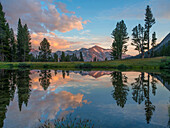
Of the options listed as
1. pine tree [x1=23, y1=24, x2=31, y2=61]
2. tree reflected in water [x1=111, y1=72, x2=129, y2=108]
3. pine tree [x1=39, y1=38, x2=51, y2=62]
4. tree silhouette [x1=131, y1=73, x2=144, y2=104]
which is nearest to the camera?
tree reflected in water [x1=111, y1=72, x2=129, y2=108]

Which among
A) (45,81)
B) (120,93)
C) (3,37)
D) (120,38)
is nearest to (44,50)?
(3,37)

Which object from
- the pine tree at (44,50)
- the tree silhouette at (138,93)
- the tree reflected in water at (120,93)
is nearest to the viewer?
the tree reflected in water at (120,93)

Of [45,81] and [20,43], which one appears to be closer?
[45,81]

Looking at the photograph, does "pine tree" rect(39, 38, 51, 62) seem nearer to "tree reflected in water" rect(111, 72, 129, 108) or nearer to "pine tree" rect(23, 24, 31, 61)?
"pine tree" rect(23, 24, 31, 61)

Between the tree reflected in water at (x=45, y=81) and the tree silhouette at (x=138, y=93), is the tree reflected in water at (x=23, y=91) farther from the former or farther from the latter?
the tree silhouette at (x=138, y=93)

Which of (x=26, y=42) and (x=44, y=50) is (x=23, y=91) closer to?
(x=26, y=42)

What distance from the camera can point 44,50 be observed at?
90375 mm

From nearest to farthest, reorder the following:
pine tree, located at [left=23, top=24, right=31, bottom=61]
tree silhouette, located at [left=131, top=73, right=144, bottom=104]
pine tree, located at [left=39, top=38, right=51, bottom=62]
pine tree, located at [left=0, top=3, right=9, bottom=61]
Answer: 1. tree silhouette, located at [left=131, top=73, right=144, bottom=104]
2. pine tree, located at [left=0, top=3, right=9, bottom=61]
3. pine tree, located at [left=23, top=24, right=31, bottom=61]
4. pine tree, located at [left=39, top=38, right=51, bottom=62]

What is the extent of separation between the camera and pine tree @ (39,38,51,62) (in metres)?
89.6

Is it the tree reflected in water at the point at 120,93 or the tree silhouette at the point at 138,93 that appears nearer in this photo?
the tree reflected in water at the point at 120,93

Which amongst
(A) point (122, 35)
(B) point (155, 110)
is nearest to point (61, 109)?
(B) point (155, 110)

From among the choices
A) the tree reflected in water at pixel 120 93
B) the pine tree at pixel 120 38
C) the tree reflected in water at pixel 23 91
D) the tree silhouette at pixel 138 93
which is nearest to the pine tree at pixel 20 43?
the pine tree at pixel 120 38

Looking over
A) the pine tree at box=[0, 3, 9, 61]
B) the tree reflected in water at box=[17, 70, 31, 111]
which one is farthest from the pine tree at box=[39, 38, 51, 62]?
the tree reflected in water at box=[17, 70, 31, 111]

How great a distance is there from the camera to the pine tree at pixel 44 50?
8962 cm
